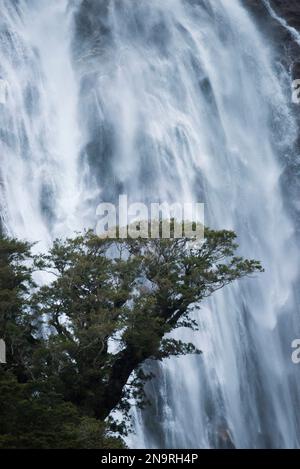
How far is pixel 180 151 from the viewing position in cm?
3675

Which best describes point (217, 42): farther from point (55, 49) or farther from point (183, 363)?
point (183, 363)

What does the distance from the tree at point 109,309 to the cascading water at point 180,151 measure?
283 inches

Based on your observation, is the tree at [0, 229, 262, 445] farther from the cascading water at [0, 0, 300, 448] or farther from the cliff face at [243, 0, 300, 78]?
the cliff face at [243, 0, 300, 78]

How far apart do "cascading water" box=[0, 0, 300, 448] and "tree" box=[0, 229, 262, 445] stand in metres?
7.18

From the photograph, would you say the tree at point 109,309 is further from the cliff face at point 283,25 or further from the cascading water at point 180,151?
the cliff face at point 283,25

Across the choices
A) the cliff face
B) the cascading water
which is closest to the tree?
the cascading water

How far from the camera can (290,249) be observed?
37844mm

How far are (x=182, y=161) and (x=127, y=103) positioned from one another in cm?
378

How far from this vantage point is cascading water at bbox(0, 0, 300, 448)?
3086 cm

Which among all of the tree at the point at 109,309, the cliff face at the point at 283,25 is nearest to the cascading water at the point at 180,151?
the cliff face at the point at 283,25

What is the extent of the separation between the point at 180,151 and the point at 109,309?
1755 cm

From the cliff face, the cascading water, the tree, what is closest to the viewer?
the tree

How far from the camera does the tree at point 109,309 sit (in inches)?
766
